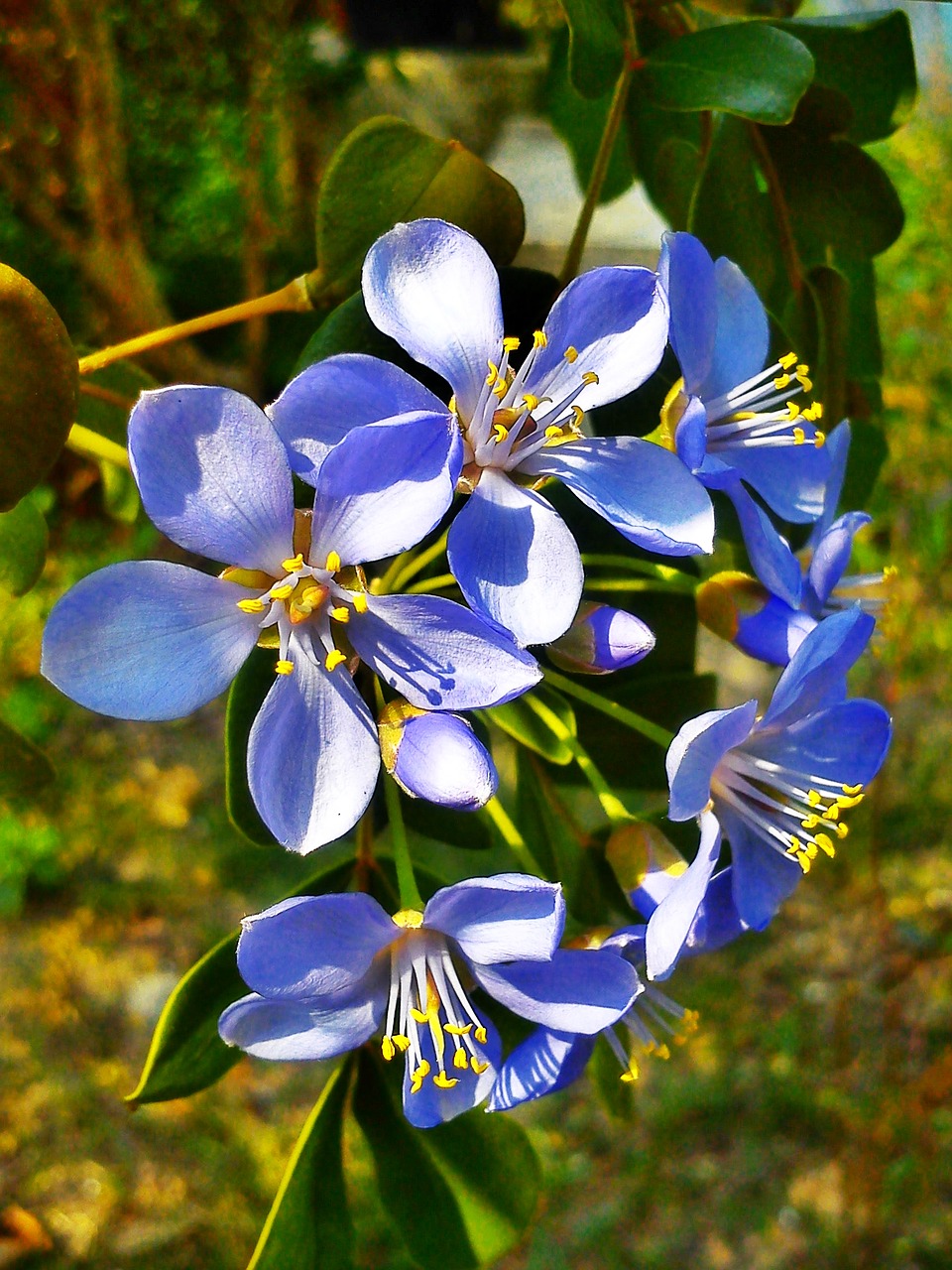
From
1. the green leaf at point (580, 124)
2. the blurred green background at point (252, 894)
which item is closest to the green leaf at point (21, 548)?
the green leaf at point (580, 124)

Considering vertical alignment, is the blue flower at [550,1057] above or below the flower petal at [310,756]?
below

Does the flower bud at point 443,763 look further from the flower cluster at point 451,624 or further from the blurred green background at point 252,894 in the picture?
the blurred green background at point 252,894

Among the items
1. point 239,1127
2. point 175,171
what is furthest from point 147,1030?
point 175,171

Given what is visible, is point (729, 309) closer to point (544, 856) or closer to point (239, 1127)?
point (544, 856)

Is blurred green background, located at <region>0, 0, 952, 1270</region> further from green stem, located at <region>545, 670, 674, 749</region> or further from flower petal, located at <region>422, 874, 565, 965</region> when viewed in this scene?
flower petal, located at <region>422, 874, 565, 965</region>

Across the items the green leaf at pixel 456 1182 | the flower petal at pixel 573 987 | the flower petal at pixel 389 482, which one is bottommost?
the green leaf at pixel 456 1182

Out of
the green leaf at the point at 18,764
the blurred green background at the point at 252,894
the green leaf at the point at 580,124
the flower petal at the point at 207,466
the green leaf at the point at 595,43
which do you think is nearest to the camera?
the flower petal at the point at 207,466

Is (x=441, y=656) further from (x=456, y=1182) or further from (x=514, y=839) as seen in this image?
(x=456, y=1182)
